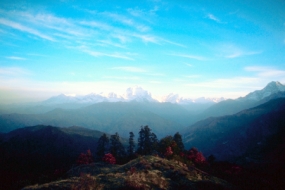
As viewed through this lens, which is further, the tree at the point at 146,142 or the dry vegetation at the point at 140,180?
the tree at the point at 146,142

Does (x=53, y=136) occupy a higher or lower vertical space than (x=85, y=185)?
lower

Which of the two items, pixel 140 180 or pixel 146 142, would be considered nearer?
pixel 140 180

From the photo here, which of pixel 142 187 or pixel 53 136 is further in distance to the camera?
pixel 53 136

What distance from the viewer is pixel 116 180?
13.4 metres

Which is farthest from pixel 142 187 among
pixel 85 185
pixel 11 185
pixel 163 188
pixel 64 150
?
pixel 64 150

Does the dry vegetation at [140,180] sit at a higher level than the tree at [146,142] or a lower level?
higher

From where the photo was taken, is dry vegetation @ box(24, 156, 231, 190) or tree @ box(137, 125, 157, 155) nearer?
dry vegetation @ box(24, 156, 231, 190)

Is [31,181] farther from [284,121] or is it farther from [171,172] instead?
[284,121]

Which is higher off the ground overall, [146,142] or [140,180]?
[140,180]

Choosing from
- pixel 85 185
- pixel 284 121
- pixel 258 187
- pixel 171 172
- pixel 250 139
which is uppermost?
pixel 85 185

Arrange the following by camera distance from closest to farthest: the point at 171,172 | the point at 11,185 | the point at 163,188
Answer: the point at 163,188 < the point at 11,185 < the point at 171,172

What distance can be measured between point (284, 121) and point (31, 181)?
216m

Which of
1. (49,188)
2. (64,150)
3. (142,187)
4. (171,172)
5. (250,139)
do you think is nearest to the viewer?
(49,188)

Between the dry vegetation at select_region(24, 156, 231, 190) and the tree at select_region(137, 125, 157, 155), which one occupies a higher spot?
the dry vegetation at select_region(24, 156, 231, 190)
